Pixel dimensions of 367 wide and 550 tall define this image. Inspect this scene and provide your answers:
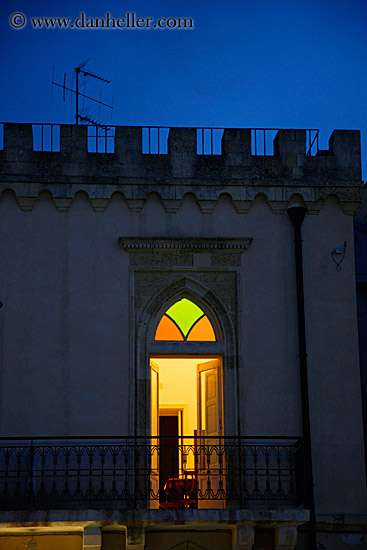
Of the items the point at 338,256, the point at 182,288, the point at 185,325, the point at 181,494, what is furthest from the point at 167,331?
the point at 338,256

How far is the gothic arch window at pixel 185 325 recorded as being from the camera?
1362cm

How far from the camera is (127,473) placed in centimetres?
1258

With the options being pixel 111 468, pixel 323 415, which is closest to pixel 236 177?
pixel 323 415

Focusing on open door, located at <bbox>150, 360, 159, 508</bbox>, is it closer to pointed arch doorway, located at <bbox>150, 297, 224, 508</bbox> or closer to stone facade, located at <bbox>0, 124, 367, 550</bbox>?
pointed arch doorway, located at <bbox>150, 297, 224, 508</bbox>

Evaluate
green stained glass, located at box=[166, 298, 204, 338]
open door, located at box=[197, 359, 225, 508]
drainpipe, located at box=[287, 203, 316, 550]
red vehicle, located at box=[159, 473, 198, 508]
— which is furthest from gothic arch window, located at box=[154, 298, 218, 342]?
red vehicle, located at box=[159, 473, 198, 508]

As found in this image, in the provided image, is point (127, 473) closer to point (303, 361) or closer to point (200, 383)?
point (200, 383)

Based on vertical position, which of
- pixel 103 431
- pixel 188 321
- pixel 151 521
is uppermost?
pixel 188 321

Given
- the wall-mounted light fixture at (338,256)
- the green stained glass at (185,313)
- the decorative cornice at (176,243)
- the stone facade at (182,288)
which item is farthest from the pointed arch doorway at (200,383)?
the wall-mounted light fixture at (338,256)

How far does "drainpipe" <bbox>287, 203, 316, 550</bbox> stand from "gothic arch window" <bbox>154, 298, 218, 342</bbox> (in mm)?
1359

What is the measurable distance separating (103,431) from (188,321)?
7.13ft

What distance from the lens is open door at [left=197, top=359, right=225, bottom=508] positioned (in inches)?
500

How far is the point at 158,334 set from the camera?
1364 centimetres

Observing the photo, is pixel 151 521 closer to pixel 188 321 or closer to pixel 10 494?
pixel 10 494

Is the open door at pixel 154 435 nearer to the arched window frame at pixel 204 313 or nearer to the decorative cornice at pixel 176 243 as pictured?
the arched window frame at pixel 204 313
